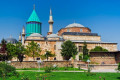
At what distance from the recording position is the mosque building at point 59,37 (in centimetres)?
2908

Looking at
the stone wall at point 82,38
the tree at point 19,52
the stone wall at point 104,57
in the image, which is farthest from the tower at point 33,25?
the stone wall at point 104,57

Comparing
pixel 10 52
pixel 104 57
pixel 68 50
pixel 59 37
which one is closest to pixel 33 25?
pixel 59 37

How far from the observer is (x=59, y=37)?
3077 centimetres

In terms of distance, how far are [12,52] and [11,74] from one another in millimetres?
11605

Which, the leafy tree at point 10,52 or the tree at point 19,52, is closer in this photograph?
the leafy tree at point 10,52

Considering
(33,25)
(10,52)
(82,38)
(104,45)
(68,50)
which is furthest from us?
(33,25)

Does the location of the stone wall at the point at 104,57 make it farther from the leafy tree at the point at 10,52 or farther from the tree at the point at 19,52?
the leafy tree at the point at 10,52

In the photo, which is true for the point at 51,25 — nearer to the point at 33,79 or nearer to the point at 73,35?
the point at 73,35

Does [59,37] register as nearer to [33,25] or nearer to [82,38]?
[82,38]

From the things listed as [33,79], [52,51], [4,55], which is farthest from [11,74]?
[52,51]

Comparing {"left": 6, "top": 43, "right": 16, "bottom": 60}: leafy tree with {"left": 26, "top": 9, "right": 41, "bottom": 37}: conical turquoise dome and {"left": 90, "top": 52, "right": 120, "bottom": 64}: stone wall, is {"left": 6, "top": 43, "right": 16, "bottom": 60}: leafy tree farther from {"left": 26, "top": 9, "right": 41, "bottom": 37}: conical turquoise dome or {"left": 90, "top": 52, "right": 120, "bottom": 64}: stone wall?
{"left": 26, "top": 9, "right": 41, "bottom": 37}: conical turquoise dome

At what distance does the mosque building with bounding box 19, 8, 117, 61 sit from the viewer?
95.4ft

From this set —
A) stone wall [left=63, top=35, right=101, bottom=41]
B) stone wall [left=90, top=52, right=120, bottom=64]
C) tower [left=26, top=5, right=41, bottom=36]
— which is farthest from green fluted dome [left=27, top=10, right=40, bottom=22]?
stone wall [left=90, top=52, right=120, bottom=64]

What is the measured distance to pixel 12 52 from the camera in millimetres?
22562
